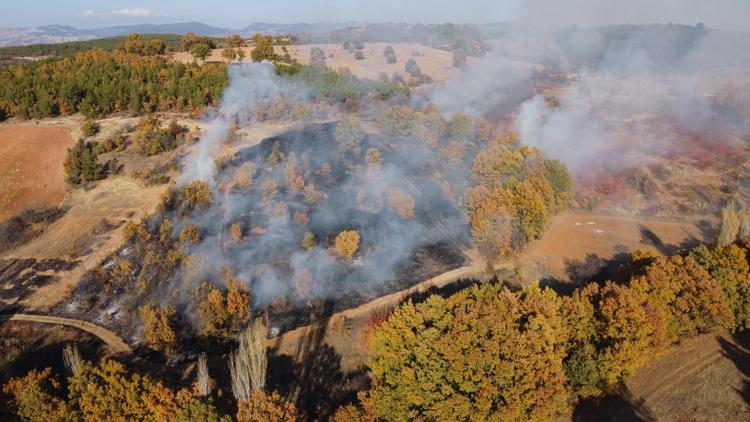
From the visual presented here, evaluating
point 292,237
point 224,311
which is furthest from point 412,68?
point 224,311

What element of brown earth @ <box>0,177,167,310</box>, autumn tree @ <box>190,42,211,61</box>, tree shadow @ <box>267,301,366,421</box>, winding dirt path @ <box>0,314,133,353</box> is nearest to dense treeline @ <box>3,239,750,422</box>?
tree shadow @ <box>267,301,366,421</box>

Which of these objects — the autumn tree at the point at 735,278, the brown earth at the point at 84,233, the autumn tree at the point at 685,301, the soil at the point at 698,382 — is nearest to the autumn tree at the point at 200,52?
the brown earth at the point at 84,233

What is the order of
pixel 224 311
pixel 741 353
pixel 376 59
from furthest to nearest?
pixel 376 59
pixel 224 311
pixel 741 353

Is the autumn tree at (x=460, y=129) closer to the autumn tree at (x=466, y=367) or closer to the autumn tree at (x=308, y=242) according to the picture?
the autumn tree at (x=308, y=242)

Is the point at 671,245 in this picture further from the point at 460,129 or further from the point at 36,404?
the point at 36,404

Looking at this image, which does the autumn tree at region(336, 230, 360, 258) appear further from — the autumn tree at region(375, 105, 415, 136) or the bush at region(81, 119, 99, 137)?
the bush at region(81, 119, 99, 137)

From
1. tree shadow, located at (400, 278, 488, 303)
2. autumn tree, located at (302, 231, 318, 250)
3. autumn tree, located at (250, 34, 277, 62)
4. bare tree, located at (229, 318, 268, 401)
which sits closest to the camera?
bare tree, located at (229, 318, 268, 401)
